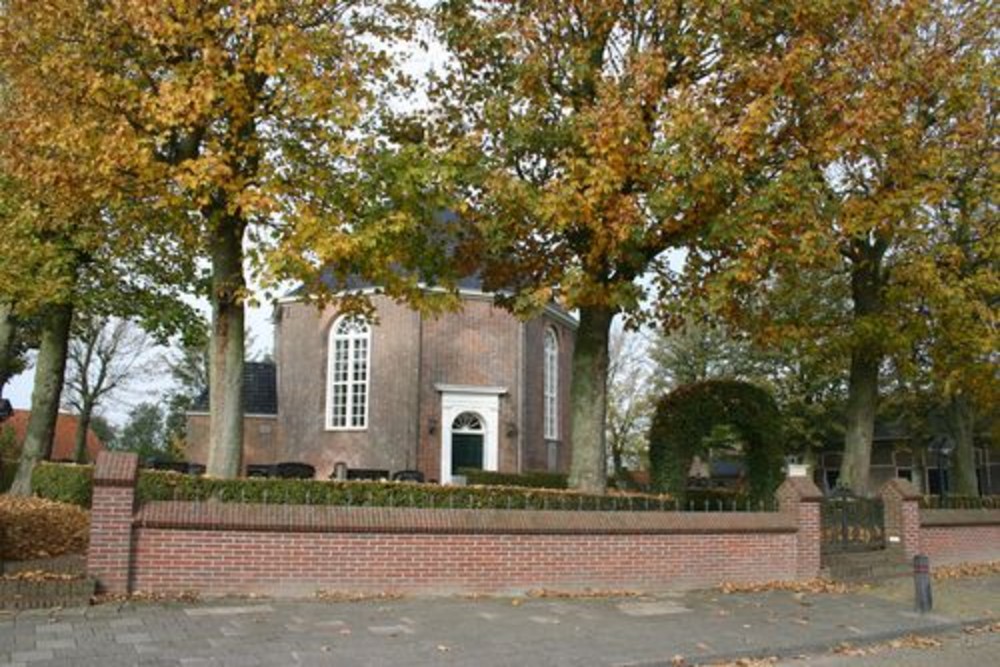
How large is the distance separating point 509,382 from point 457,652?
22.8 meters

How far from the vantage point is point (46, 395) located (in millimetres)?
19500

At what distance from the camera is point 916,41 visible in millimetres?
19031

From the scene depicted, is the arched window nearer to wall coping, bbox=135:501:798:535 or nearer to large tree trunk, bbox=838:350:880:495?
large tree trunk, bbox=838:350:880:495

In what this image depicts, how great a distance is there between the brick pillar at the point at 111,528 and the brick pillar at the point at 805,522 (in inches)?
383

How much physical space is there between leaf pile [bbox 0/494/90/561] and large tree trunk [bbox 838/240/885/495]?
49.3 feet

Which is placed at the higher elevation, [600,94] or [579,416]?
[600,94]

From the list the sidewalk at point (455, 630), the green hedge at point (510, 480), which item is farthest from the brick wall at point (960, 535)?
the green hedge at point (510, 480)

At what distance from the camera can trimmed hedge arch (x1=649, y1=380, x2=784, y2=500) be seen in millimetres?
17828

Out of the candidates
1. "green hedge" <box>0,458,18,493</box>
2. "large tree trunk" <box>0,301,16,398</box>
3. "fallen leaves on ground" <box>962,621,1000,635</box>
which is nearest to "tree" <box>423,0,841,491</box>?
"fallen leaves on ground" <box>962,621,1000,635</box>

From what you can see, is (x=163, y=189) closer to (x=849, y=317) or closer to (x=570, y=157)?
(x=570, y=157)

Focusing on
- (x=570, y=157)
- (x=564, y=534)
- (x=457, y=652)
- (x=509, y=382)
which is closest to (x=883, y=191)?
(x=570, y=157)

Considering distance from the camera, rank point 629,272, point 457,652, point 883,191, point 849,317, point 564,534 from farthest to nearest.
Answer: point 849,317 → point 883,191 → point 629,272 → point 564,534 → point 457,652

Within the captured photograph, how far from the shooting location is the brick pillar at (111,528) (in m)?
10.2

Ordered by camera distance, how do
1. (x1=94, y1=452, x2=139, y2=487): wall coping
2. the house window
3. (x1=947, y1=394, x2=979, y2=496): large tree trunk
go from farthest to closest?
the house window → (x1=947, y1=394, x2=979, y2=496): large tree trunk → (x1=94, y1=452, x2=139, y2=487): wall coping
